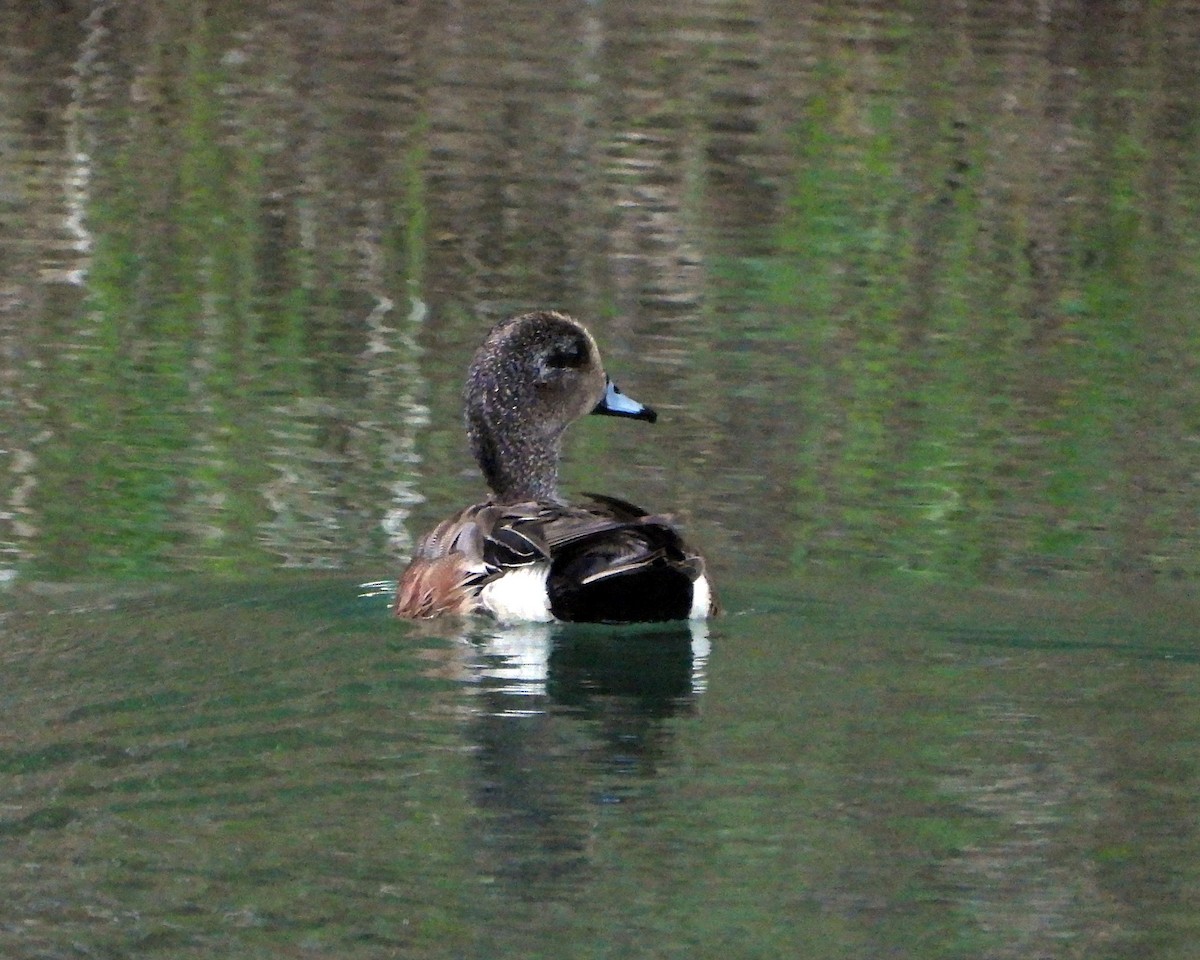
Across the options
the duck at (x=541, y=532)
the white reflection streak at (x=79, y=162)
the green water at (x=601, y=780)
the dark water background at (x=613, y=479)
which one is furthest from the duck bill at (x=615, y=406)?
the white reflection streak at (x=79, y=162)

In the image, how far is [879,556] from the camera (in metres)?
9.04

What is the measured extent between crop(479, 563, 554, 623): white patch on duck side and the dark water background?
0.44ft

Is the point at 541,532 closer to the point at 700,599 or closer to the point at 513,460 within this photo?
the point at 700,599

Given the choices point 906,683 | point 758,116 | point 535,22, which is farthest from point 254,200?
point 906,683

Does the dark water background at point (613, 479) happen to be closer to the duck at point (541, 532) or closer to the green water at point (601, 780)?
the green water at point (601, 780)

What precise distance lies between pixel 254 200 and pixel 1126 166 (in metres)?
6.44

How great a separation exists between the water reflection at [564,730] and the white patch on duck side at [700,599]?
56 mm

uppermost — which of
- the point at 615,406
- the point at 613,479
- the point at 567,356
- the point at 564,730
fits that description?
the point at 567,356

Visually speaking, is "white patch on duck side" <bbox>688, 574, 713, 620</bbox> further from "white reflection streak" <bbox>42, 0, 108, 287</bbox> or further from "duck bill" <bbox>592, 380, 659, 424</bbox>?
"white reflection streak" <bbox>42, 0, 108, 287</bbox>

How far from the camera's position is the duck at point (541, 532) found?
24.3 feet

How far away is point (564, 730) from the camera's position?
6629 mm

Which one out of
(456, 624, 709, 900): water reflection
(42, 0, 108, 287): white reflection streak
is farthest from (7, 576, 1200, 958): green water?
(42, 0, 108, 287): white reflection streak

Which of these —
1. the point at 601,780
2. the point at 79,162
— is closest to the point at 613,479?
the point at 601,780

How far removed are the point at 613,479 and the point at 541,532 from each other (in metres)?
2.79
